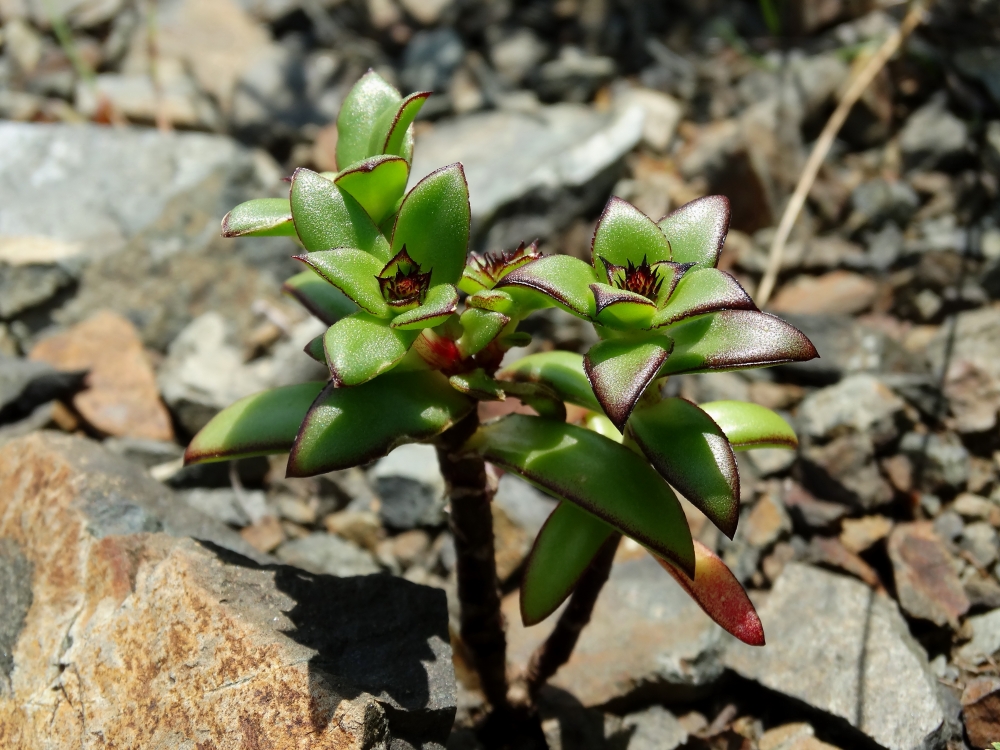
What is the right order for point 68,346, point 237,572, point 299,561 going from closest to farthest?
point 237,572 → point 299,561 → point 68,346

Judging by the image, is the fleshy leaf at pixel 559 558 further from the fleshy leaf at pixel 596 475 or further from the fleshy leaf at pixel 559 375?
the fleshy leaf at pixel 559 375

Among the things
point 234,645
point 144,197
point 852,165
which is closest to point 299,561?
point 234,645

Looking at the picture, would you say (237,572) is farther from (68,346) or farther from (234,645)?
(68,346)

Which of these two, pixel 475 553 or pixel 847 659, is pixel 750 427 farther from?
pixel 847 659


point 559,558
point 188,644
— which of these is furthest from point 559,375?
point 188,644

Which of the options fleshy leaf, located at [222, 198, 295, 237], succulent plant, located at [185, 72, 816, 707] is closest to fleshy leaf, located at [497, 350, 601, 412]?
succulent plant, located at [185, 72, 816, 707]
